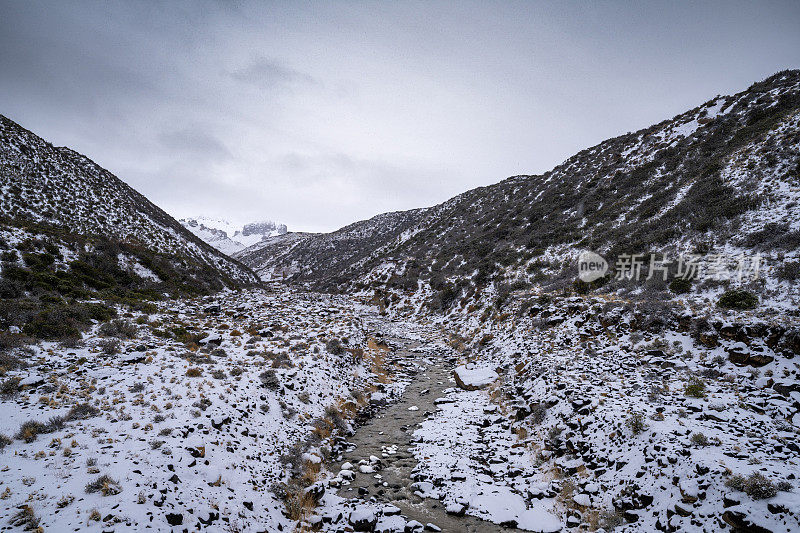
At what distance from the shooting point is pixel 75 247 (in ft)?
72.9

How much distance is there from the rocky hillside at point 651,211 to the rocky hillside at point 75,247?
24.7 metres

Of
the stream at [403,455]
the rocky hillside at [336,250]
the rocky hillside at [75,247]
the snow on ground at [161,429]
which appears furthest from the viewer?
the rocky hillside at [336,250]

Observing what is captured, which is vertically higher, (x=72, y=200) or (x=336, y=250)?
(x=336, y=250)

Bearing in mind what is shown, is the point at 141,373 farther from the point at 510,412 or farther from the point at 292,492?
the point at 510,412

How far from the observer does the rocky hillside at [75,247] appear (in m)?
14.0

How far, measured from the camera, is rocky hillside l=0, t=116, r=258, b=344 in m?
14.0

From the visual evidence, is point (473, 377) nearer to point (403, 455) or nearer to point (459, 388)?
point (459, 388)

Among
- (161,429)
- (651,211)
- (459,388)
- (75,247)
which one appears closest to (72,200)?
(75,247)

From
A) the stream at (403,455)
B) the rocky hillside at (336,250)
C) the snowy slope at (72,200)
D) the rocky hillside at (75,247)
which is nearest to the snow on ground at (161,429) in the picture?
the stream at (403,455)

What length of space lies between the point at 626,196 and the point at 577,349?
22.7m

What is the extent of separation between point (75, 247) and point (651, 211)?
4221 centimetres

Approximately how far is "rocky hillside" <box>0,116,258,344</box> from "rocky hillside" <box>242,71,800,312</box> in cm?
2474

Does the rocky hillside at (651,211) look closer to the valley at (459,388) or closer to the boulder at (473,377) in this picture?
the valley at (459,388)

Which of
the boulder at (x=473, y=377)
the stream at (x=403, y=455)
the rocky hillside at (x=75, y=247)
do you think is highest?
the rocky hillside at (x=75, y=247)
